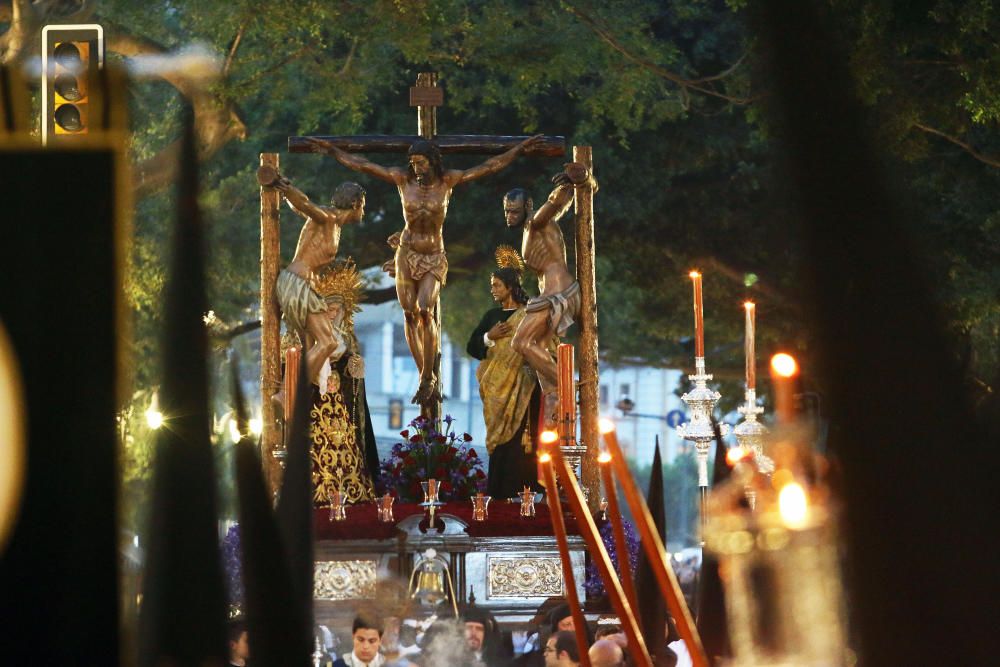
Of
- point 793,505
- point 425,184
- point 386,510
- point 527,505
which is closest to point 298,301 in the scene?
point 425,184

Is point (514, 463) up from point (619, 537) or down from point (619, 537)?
up

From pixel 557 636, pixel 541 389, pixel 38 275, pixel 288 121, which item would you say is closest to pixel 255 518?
pixel 38 275

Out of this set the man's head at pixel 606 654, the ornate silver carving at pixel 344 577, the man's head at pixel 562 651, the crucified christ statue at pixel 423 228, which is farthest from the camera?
the crucified christ statue at pixel 423 228

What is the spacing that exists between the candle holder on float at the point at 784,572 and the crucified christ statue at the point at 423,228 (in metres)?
12.3

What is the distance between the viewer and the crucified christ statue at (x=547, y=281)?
14.1m

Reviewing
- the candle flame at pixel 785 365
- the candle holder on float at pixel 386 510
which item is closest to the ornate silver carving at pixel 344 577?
the candle holder on float at pixel 386 510

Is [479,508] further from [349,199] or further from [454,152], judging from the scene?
[454,152]

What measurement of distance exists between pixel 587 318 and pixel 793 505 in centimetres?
1252

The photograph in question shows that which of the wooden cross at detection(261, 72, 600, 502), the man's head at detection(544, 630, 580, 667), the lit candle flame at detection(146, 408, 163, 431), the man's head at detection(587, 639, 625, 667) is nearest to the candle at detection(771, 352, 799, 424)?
the lit candle flame at detection(146, 408, 163, 431)

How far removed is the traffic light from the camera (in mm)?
11773

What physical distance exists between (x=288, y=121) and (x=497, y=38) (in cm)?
636

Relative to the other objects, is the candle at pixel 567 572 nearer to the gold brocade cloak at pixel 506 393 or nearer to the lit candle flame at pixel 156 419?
the lit candle flame at pixel 156 419

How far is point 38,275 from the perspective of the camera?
245cm

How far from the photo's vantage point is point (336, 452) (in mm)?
14492
